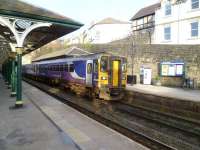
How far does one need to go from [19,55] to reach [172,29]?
79.7ft

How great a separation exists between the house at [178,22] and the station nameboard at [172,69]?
6.46 metres

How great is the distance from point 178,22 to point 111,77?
19384 millimetres

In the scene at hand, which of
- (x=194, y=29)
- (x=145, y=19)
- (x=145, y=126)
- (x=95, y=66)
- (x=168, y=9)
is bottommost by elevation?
(x=145, y=126)

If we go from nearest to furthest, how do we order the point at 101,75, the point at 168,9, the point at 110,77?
the point at 101,75
the point at 110,77
the point at 168,9

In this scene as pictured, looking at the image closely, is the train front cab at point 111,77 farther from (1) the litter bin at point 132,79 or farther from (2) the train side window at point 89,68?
(1) the litter bin at point 132,79

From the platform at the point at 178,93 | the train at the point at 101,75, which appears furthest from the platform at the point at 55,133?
the platform at the point at 178,93

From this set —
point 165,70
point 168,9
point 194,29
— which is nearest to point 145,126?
point 165,70

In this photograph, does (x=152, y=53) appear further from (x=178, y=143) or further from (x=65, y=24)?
(x=178, y=143)

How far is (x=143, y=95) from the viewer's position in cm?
1780

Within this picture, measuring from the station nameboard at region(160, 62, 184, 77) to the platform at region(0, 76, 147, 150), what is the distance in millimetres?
15206

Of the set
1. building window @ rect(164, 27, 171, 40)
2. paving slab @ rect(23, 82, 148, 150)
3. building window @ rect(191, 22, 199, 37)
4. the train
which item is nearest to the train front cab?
the train

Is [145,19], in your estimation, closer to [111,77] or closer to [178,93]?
[178,93]

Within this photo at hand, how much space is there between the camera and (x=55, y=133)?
7512 millimetres

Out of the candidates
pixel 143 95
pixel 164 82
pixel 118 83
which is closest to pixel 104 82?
pixel 118 83
